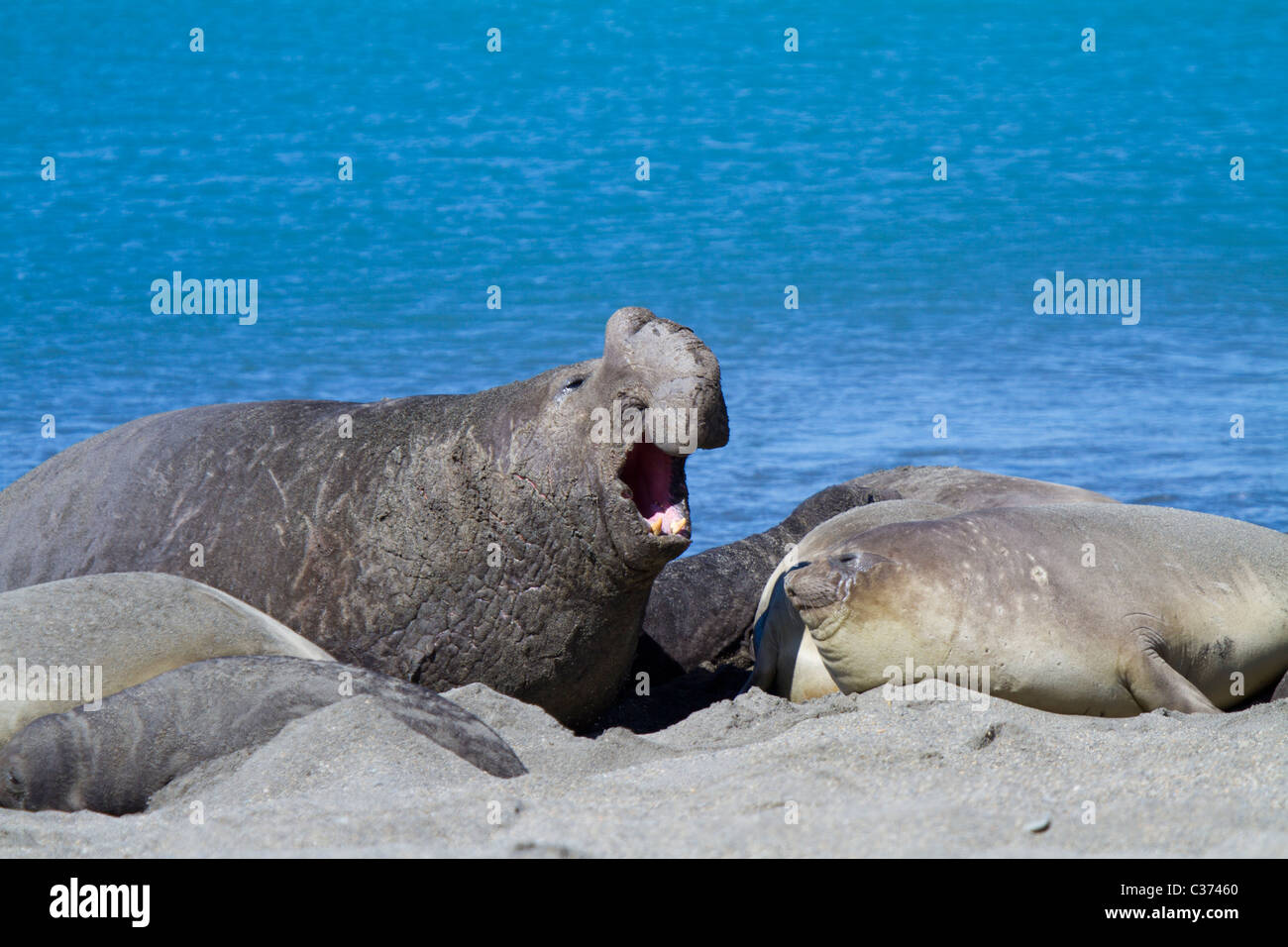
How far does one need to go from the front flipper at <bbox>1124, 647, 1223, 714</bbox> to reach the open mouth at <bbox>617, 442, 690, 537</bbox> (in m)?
1.40

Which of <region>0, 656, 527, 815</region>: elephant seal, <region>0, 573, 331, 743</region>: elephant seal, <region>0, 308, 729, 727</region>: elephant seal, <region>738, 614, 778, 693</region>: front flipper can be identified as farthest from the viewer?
<region>738, 614, 778, 693</region>: front flipper

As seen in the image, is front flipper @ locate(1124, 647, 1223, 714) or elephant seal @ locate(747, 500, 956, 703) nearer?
front flipper @ locate(1124, 647, 1223, 714)

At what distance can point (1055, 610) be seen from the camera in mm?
4438

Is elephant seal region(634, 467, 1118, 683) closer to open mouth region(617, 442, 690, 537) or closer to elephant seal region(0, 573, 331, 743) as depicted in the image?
open mouth region(617, 442, 690, 537)

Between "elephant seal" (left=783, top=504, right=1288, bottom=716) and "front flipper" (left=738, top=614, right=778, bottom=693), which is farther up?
"elephant seal" (left=783, top=504, right=1288, bottom=716)

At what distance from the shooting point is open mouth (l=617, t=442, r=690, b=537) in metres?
4.23

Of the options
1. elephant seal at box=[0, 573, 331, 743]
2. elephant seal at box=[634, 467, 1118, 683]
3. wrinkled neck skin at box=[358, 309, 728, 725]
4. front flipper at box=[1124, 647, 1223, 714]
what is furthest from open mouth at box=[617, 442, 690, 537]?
front flipper at box=[1124, 647, 1223, 714]

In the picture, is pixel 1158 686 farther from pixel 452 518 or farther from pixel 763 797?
pixel 452 518

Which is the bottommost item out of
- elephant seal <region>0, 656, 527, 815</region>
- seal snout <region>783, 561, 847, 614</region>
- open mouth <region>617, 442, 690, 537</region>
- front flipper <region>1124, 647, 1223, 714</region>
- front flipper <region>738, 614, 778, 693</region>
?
front flipper <region>738, 614, 778, 693</region>

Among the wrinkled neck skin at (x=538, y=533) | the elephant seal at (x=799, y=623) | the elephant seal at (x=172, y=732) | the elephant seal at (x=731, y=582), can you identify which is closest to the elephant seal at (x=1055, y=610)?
the elephant seal at (x=799, y=623)

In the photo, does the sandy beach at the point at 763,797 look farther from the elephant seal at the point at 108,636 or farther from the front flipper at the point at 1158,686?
the elephant seal at the point at 108,636

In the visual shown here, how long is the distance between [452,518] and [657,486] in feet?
2.17
